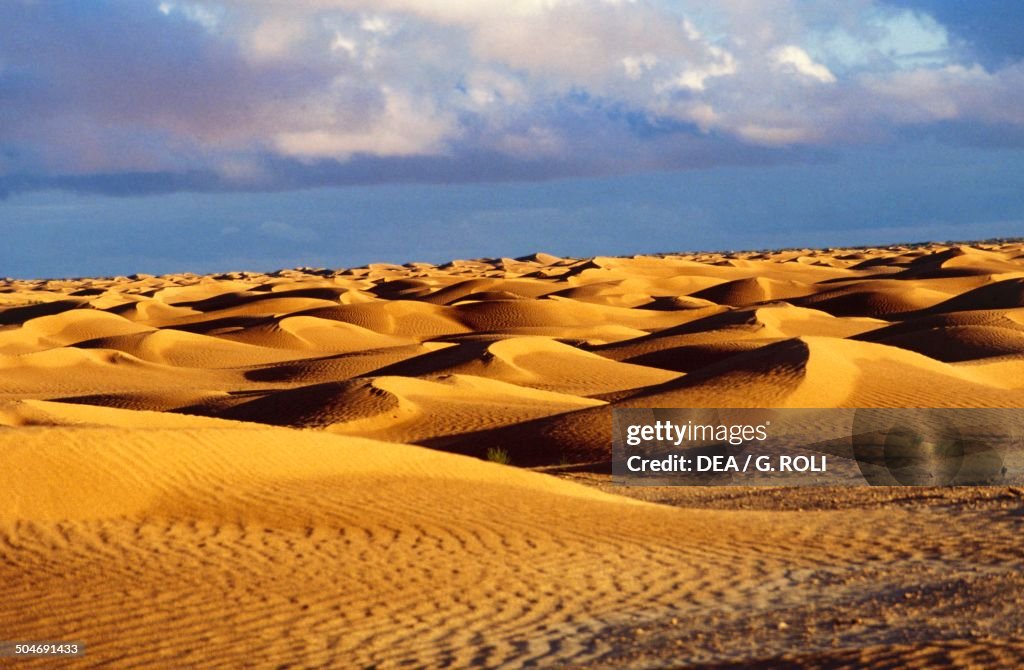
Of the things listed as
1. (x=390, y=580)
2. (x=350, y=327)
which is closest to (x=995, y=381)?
(x=390, y=580)

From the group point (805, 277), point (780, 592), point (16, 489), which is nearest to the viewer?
point (780, 592)

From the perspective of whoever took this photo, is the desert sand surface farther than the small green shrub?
No

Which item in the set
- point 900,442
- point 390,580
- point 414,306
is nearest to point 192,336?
point 414,306

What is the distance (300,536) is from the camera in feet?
37.6

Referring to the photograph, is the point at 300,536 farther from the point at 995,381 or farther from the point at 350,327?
the point at 350,327

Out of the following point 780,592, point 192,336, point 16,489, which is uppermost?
point 192,336

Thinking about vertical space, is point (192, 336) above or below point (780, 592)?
above

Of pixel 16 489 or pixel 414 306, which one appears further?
pixel 414 306

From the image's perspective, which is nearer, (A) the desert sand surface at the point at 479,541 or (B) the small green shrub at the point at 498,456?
(A) the desert sand surface at the point at 479,541

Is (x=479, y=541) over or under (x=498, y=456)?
under

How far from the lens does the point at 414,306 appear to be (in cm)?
5350

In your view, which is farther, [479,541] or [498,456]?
[498,456]

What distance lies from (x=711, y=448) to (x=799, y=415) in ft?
7.48

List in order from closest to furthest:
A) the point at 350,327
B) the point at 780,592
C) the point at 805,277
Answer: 1. the point at 780,592
2. the point at 350,327
3. the point at 805,277
